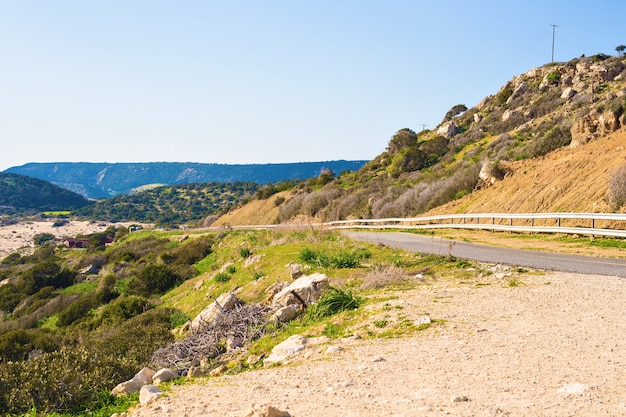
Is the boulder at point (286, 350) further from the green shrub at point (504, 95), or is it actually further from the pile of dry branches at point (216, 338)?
the green shrub at point (504, 95)

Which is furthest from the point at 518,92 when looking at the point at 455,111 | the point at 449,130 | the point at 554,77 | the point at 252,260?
the point at 252,260

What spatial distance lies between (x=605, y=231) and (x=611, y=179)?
400 cm

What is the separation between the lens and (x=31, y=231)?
125 meters

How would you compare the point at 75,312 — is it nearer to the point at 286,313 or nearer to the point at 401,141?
the point at 286,313

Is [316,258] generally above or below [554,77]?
below

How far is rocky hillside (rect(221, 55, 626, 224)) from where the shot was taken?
2433 centimetres

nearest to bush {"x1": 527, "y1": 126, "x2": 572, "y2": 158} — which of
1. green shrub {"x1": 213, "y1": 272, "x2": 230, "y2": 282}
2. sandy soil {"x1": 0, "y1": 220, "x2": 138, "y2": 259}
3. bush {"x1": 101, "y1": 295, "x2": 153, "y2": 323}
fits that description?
green shrub {"x1": 213, "y1": 272, "x2": 230, "y2": 282}

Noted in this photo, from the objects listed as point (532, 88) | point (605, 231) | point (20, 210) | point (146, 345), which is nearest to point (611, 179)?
point (605, 231)

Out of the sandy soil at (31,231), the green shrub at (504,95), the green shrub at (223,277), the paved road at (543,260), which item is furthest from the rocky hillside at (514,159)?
the sandy soil at (31,231)

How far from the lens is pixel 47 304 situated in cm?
3066

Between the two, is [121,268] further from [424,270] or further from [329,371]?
[329,371]

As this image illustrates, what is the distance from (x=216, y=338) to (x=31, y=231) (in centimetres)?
13398

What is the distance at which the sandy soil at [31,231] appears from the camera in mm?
101525

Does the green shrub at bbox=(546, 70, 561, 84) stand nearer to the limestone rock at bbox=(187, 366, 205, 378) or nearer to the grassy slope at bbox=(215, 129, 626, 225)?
the grassy slope at bbox=(215, 129, 626, 225)
